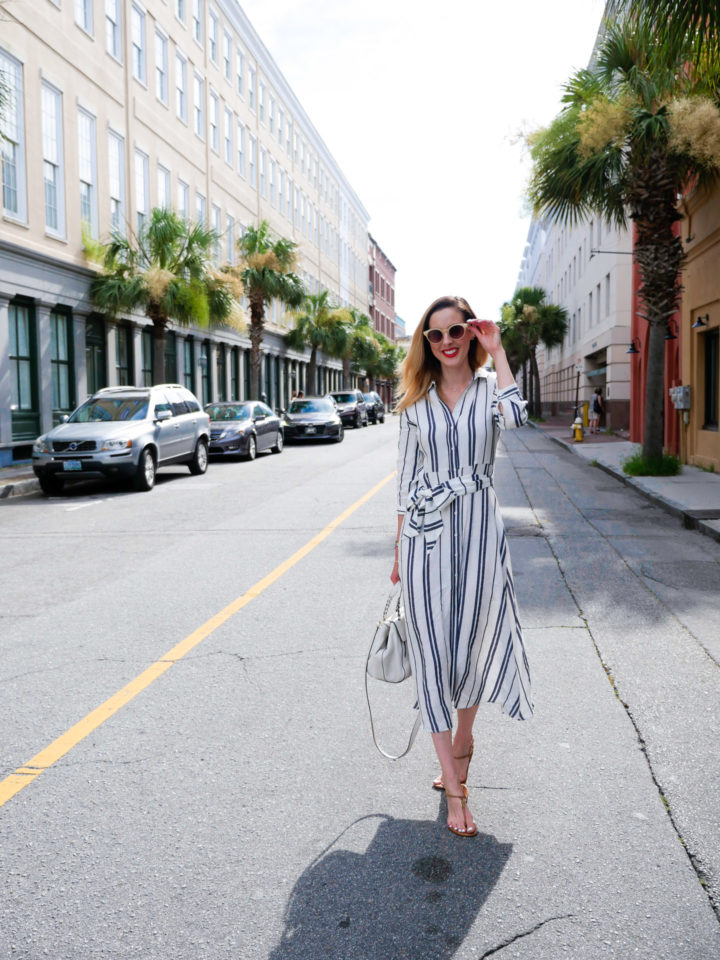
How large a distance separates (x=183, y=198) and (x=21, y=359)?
1360cm

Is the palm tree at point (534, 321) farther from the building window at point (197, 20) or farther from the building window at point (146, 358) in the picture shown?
the building window at point (146, 358)

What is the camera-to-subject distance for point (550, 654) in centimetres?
540

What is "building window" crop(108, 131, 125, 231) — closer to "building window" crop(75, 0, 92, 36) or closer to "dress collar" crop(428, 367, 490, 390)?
"building window" crop(75, 0, 92, 36)

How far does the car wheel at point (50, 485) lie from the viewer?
1509 cm

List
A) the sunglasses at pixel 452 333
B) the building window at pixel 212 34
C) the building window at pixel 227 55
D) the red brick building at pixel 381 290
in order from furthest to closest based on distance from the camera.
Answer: the red brick building at pixel 381 290 → the building window at pixel 227 55 → the building window at pixel 212 34 → the sunglasses at pixel 452 333

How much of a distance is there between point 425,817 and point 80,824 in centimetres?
124

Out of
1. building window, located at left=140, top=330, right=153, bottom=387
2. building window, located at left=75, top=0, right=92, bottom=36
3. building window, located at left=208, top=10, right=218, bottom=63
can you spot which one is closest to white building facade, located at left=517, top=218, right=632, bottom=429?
building window, located at left=140, top=330, right=153, bottom=387

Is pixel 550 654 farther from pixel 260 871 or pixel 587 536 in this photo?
pixel 587 536

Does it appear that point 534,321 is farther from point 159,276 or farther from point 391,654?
point 391,654

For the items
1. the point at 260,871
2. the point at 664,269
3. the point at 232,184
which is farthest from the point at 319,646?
the point at 232,184

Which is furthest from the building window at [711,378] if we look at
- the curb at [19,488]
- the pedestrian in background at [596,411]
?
the pedestrian in background at [596,411]

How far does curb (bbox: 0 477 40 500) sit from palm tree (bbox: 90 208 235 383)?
7.25m

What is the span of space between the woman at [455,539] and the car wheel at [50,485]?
42.2 ft

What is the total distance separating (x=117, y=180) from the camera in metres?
25.9
